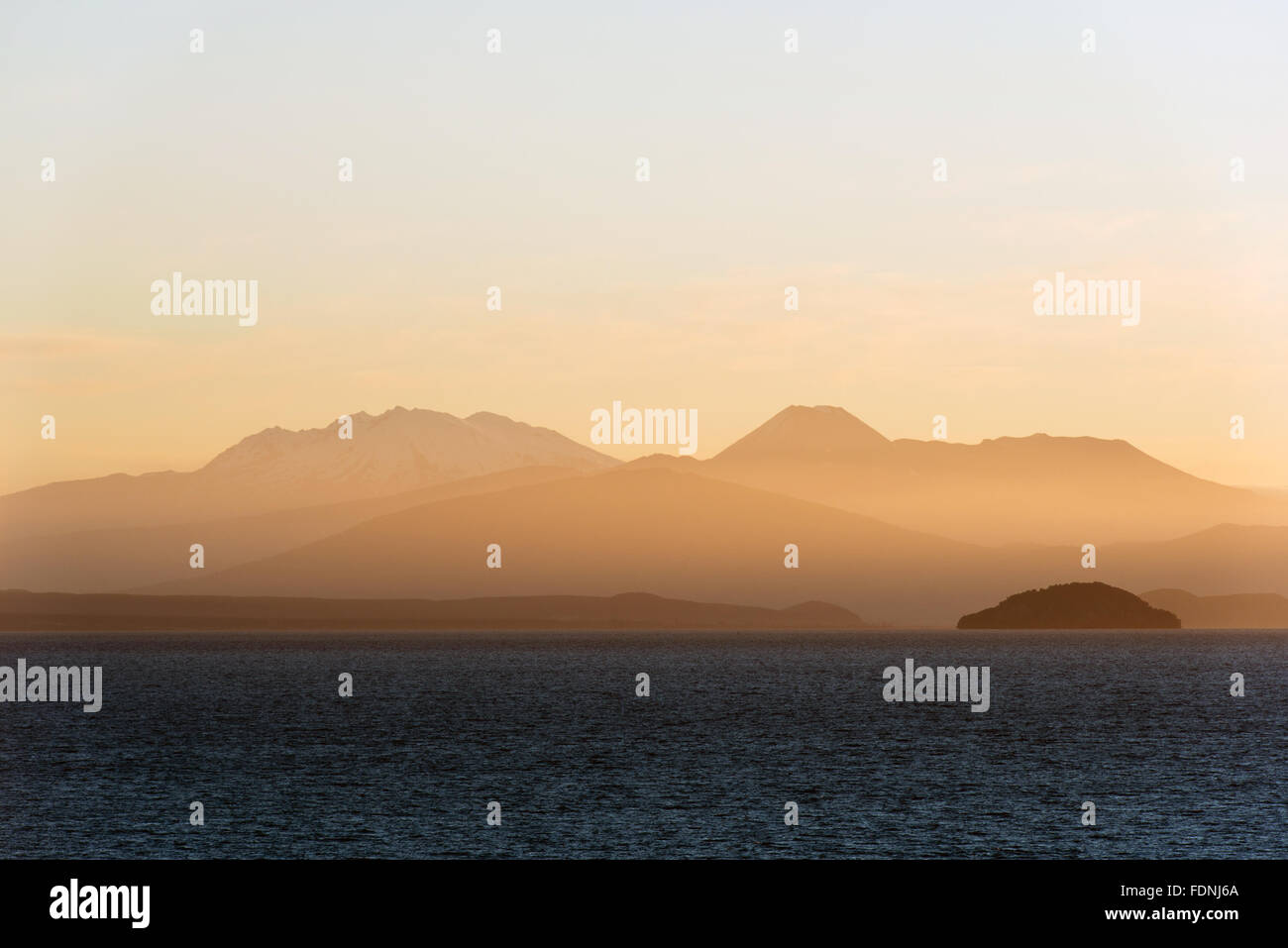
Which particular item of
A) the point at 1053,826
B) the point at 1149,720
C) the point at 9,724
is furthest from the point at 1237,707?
the point at 9,724

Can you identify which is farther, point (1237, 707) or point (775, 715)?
point (1237, 707)

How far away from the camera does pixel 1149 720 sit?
403ft

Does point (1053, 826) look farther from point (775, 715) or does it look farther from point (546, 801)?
point (775, 715)

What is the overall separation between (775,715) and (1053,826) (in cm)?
6442

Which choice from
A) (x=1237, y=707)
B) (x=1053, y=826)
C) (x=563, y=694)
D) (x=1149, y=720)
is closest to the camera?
(x=1053, y=826)

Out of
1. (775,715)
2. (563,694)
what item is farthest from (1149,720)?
(563,694)
